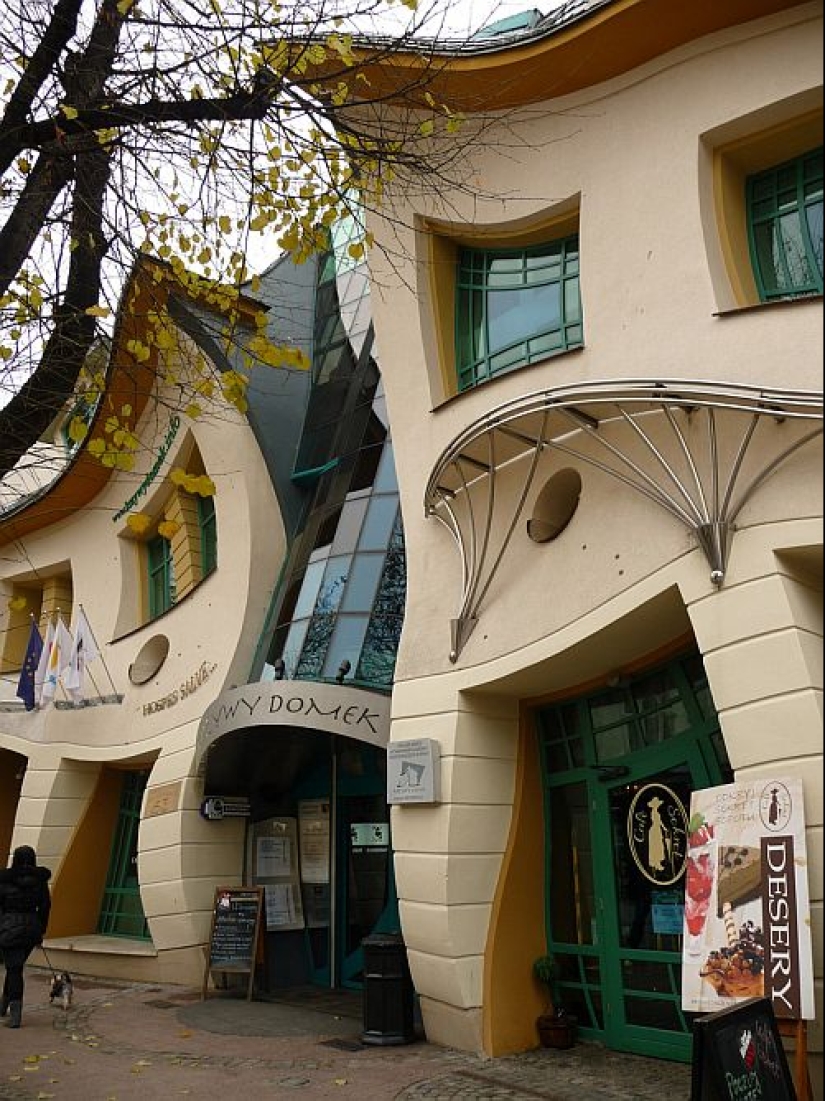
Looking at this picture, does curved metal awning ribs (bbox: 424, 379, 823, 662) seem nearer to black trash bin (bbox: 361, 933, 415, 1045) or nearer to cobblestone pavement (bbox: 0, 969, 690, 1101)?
black trash bin (bbox: 361, 933, 415, 1045)

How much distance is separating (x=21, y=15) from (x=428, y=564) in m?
5.67

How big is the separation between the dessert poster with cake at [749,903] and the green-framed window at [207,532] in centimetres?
1042

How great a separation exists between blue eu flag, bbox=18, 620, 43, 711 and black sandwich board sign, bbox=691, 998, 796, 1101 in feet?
41.4

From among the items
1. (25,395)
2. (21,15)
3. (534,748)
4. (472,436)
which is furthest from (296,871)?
(21,15)

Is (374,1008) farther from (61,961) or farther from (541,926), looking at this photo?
(61,961)

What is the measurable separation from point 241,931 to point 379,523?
5150mm

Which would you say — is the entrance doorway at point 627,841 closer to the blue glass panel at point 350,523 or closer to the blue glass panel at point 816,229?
the blue glass panel at point 816,229

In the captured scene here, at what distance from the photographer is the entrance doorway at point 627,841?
8484mm

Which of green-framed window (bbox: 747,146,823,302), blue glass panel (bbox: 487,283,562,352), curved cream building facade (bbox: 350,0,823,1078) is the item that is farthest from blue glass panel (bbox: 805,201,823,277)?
blue glass panel (bbox: 487,283,562,352)

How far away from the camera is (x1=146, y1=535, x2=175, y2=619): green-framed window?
16.7 m

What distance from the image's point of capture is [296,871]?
13.3 metres

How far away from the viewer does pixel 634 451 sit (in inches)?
319

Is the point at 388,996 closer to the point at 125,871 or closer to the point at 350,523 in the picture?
the point at 350,523

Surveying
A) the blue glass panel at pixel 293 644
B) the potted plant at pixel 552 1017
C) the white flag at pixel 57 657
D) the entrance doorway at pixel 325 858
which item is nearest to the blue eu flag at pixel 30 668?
the white flag at pixel 57 657
